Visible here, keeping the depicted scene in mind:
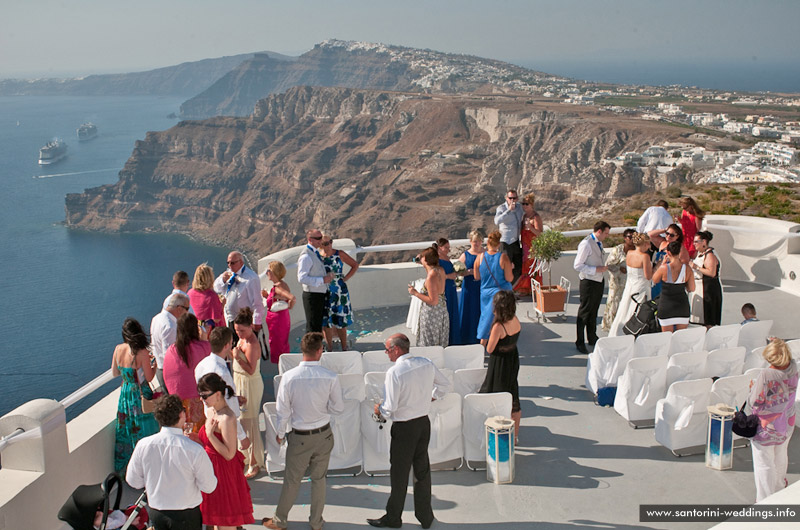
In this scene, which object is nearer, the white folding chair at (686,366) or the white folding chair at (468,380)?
the white folding chair at (468,380)

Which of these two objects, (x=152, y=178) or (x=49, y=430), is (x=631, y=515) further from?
(x=152, y=178)

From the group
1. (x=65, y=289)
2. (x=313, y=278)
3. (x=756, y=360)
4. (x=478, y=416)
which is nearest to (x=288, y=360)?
(x=313, y=278)

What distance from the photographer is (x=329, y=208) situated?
5635 inches

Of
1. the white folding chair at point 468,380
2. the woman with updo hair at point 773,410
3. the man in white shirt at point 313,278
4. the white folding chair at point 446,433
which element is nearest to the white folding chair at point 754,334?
the woman with updo hair at point 773,410

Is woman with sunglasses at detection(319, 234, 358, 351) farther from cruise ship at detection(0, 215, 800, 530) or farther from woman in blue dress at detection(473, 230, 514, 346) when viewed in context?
woman in blue dress at detection(473, 230, 514, 346)

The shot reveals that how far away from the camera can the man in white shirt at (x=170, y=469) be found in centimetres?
382

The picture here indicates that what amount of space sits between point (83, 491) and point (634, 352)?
4.71 metres

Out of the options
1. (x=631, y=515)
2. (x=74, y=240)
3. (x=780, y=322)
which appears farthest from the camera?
(x=74, y=240)

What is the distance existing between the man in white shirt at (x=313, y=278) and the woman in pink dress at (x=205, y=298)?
1.08 metres

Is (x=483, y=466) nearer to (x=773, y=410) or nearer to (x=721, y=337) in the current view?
(x=773, y=410)

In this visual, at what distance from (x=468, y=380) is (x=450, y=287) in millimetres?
2058

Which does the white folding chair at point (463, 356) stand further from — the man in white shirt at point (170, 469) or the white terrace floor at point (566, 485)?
the man in white shirt at point (170, 469)

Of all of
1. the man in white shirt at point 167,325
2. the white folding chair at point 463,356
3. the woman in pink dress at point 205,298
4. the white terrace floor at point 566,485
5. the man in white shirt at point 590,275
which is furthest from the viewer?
the man in white shirt at point 590,275

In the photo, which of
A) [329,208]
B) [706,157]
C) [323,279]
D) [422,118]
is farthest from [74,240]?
[323,279]
